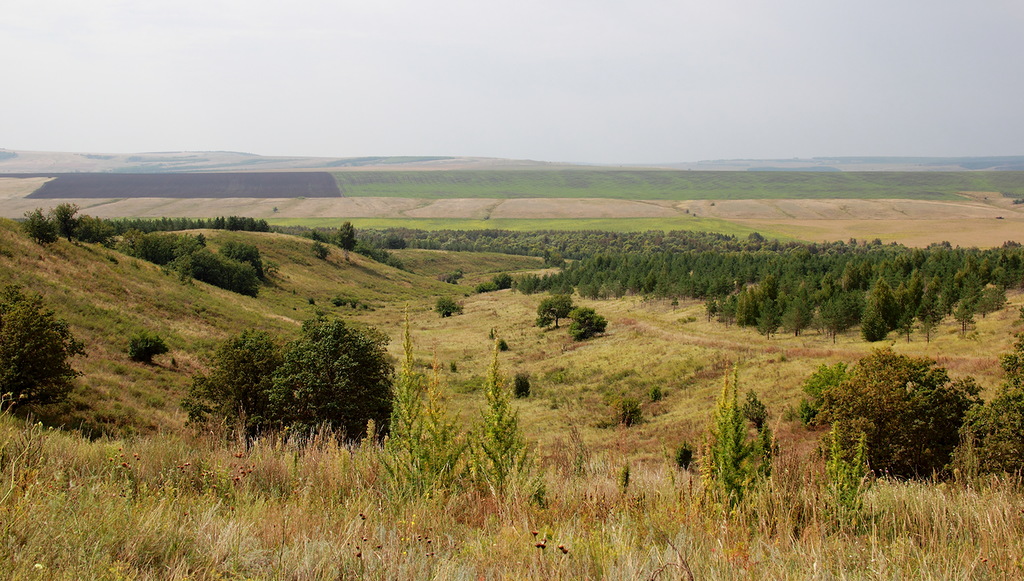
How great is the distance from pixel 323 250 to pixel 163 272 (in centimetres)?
5285

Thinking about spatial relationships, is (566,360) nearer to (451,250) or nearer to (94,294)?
(94,294)

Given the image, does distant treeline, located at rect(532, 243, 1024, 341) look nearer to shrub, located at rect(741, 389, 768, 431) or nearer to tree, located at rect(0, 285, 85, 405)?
shrub, located at rect(741, 389, 768, 431)

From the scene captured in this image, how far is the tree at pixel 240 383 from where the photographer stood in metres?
26.0

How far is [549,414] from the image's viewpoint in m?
40.9

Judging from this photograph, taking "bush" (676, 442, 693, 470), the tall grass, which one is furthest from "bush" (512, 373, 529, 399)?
the tall grass

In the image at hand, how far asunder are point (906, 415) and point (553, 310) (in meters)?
53.9

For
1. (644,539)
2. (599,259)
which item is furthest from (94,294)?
(599,259)

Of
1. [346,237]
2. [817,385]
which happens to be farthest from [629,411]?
[346,237]

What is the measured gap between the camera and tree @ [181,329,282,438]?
2602 cm

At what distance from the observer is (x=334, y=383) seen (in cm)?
2658

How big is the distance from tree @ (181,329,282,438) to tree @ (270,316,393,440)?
93cm

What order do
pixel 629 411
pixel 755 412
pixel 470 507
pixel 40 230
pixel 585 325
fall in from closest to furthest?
pixel 470 507, pixel 755 412, pixel 629 411, pixel 40 230, pixel 585 325

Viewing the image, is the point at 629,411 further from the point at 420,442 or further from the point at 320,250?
the point at 320,250

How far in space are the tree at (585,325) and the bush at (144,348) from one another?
44.3 meters
